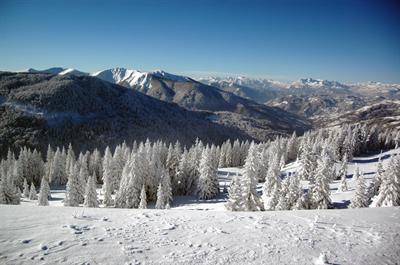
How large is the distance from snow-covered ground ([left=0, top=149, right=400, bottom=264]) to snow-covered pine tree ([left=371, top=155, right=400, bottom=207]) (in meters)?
25.3

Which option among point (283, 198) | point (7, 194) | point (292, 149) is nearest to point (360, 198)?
point (283, 198)

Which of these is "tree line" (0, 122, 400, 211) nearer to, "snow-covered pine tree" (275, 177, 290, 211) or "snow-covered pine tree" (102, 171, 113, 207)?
"snow-covered pine tree" (275, 177, 290, 211)

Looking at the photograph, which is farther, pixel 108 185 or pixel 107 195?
pixel 108 185

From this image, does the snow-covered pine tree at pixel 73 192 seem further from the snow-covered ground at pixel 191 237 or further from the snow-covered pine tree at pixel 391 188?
the snow-covered pine tree at pixel 391 188

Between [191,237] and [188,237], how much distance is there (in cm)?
12

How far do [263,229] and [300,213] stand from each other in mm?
4053

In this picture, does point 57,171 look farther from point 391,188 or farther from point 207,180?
point 391,188

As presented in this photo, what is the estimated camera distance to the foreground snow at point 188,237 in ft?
28.6

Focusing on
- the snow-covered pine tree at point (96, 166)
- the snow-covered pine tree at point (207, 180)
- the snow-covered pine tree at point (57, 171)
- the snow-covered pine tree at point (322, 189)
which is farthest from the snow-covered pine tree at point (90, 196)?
the snow-covered pine tree at point (57, 171)

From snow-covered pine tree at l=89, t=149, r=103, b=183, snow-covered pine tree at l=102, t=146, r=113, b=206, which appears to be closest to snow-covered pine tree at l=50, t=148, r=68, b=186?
snow-covered pine tree at l=89, t=149, r=103, b=183

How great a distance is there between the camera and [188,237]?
10438 millimetres

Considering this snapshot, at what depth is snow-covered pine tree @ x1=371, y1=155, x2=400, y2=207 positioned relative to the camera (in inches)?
1348

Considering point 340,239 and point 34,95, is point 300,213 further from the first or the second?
point 34,95

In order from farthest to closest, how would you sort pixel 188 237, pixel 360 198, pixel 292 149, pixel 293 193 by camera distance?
pixel 292 149
pixel 293 193
pixel 360 198
pixel 188 237
